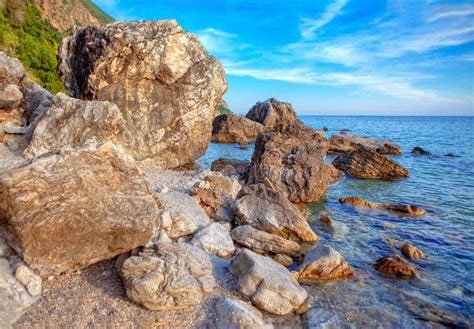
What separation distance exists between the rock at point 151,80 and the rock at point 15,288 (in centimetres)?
1218

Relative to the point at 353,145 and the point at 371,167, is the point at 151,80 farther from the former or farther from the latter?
the point at 353,145

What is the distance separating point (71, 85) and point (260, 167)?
44.2 feet

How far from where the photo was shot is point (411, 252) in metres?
12.4

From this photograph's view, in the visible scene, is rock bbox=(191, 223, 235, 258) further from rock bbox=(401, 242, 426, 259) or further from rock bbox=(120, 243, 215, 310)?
rock bbox=(401, 242, 426, 259)

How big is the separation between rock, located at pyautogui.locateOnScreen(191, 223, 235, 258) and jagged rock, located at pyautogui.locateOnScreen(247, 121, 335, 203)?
8.23 metres

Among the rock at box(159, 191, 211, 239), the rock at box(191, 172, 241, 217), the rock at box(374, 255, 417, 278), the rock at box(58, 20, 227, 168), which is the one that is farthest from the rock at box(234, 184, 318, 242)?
the rock at box(58, 20, 227, 168)

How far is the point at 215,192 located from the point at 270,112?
187ft

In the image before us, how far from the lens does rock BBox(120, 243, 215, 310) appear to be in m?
6.81

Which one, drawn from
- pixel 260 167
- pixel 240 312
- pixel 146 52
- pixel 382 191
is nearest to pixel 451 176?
pixel 382 191

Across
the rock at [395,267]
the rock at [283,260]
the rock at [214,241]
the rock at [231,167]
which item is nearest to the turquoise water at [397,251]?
the rock at [395,267]

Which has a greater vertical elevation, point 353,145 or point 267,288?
point 267,288

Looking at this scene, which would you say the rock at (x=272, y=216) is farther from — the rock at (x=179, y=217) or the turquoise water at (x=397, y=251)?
the rock at (x=179, y=217)

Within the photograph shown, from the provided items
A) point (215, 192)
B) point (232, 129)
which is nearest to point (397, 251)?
point (215, 192)

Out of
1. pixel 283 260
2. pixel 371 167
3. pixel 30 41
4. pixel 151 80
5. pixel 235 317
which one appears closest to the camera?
pixel 235 317
